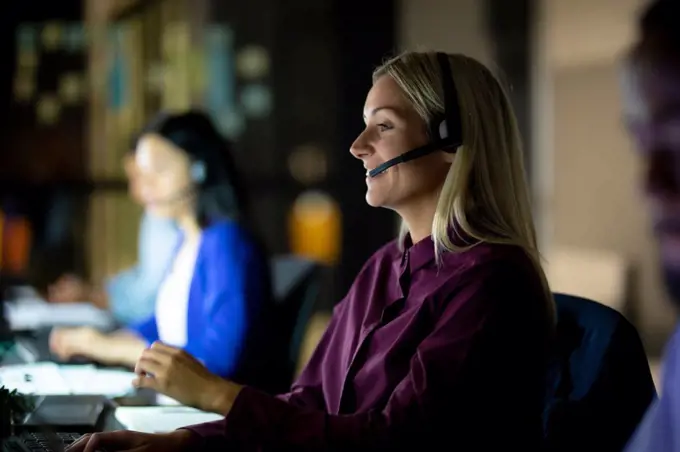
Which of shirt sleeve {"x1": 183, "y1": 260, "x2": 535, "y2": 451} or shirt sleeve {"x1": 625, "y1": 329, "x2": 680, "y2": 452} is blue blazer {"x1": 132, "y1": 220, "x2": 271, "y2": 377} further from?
shirt sleeve {"x1": 625, "y1": 329, "x2": 680, "y2": 452}

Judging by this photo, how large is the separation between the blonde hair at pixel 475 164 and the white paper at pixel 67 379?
0.63 meters

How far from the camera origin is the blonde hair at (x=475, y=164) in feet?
3.84

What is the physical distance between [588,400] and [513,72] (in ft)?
13.7

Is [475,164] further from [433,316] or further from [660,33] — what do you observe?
[660,33]

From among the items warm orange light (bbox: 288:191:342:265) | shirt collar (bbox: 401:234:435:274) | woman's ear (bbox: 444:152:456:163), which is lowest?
warm orange light (bbox: 288:191:342:265)

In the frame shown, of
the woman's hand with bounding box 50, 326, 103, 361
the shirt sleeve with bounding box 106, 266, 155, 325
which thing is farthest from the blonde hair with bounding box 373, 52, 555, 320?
the shirt sleeve with bounding box 106, 266, 155, 325

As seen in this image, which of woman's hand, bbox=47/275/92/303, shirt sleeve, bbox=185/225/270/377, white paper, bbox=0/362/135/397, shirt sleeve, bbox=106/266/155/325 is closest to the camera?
white paper, bbox=0/362/135/397

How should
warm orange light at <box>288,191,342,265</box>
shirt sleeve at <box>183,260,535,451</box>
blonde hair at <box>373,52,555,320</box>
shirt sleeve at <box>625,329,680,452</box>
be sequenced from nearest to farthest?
shirt sleeve at <box>625,329,680,452</box>, shirt sleeve at <box>183,260,535,451</box>, blonde hair at <box>373,52,555,320</box>, warm orange light at <box>288,191,342,265</box>

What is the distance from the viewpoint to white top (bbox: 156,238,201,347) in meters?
1.87

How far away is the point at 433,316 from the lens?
1134 millimetres

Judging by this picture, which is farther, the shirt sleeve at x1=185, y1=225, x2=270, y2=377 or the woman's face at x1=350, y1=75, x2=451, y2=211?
the shirt sleeve at x1=185, y1=225, x2=270, y2=377

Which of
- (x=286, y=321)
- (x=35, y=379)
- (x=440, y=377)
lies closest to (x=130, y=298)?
(x=286, y=321)

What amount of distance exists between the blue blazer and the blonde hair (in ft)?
2.27

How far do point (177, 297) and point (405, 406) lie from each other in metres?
0.93
